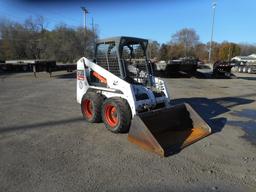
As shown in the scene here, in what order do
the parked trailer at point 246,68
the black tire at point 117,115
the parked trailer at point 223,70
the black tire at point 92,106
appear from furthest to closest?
the parked trailer at point 246,68 → the parked trailer at point 223,70 → the black tire at point 92,106 → the black tire at point 117,115

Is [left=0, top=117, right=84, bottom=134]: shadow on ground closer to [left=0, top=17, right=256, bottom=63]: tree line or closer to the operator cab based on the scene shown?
the operator cab

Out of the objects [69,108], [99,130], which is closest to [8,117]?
[69,108]

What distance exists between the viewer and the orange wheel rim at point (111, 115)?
516cm

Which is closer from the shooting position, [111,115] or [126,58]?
[111,115]

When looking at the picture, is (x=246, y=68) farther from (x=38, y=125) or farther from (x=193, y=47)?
(x=193, y=47)

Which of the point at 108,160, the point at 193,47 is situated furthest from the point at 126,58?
the point at 193,47

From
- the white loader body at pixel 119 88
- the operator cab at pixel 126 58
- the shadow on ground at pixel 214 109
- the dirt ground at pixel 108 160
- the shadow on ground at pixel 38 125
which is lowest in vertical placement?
the shadow on ground at pixel 38 125

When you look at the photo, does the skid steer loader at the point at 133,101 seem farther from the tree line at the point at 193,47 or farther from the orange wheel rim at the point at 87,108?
the tree line at the point at 193,47

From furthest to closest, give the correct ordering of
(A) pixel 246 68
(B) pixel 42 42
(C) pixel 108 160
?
(B) pixel 42 42 → (A) pixel 246 68 → (C) pixel 108 160

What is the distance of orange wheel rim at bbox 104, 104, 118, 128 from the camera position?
5.16 metres

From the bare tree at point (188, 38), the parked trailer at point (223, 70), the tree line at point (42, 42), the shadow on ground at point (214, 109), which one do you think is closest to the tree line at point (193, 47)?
the bare tree at point (188, 38)

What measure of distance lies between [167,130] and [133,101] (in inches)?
39.2

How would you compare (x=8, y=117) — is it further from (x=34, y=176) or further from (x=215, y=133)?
(x=215, y=133)

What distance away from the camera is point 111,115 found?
17.3 feet
